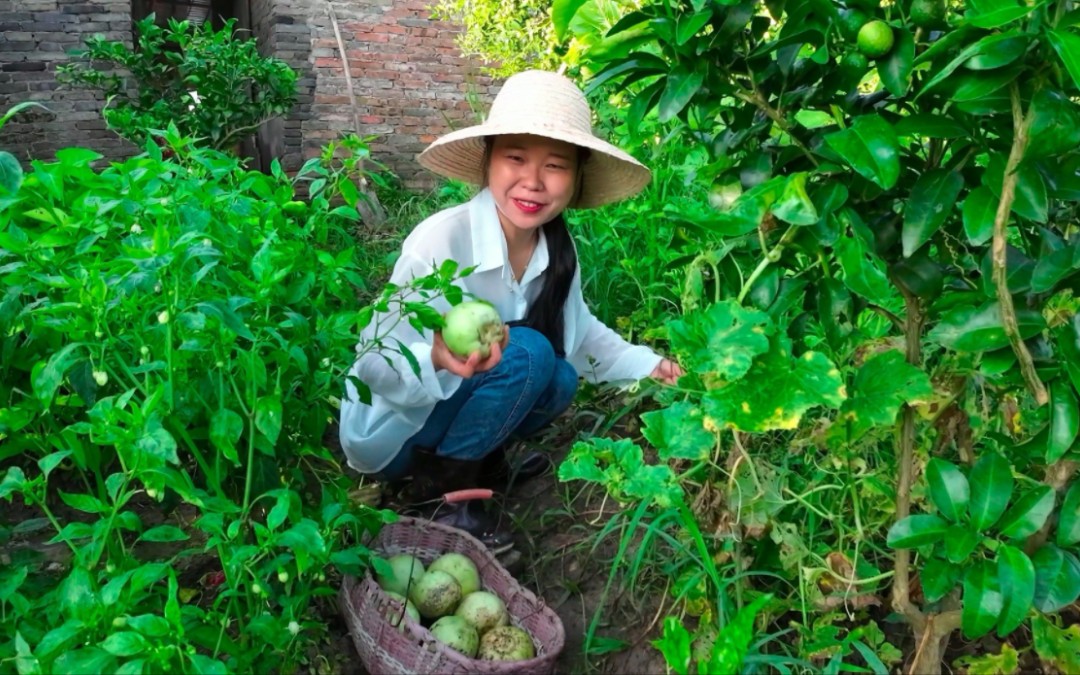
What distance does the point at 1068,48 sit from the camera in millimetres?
1012

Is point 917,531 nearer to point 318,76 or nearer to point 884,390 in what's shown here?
point 884,390

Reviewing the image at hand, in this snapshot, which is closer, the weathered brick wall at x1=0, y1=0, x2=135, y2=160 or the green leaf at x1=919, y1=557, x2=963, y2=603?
the green leaf at x1=919, y1=557, x2=963, y2=603

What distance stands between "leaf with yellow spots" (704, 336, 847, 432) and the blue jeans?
43.6 inches

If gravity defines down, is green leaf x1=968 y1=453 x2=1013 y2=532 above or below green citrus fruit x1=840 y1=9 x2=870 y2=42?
below

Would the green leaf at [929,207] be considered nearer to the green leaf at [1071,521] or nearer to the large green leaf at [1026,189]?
the large green leaf at [1026,189]

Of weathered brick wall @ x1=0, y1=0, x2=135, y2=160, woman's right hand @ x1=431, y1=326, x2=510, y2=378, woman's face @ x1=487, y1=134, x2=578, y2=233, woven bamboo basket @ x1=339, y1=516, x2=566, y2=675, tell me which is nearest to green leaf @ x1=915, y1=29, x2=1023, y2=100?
woman's right hand @ x1=431, y1=326, x2=510, y2=378

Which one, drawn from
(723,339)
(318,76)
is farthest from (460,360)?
(318,76)

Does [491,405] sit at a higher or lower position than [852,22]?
lower

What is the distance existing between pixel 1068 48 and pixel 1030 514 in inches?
26.5

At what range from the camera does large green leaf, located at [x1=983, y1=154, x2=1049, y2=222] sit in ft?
3.96

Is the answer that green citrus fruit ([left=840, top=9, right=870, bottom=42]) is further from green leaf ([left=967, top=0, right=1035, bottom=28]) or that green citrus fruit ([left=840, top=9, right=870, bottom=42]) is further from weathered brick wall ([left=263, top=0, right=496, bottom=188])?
weathered brick wall ([left=263, top=0, right=496, bottom=188])

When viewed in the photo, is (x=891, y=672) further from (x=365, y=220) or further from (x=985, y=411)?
(x=365, y=220)

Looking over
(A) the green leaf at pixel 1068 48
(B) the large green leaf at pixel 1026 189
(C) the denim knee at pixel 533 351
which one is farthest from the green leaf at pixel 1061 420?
(C) the denim knee at pixel 533 351

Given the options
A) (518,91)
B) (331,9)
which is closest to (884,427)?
(518,91)
